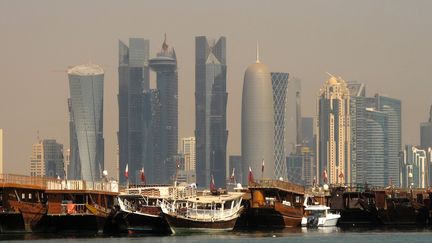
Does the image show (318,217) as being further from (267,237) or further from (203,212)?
(267,237)

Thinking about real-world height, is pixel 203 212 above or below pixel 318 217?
above

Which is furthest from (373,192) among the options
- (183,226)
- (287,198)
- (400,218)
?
(183,226)

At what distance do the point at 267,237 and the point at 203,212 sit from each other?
6.50 m

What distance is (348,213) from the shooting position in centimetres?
16338

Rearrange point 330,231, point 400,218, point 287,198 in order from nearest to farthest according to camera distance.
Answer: point 330,231
point 287,198
point 400,218

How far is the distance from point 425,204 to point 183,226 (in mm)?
52193

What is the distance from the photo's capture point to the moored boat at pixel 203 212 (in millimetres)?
119188

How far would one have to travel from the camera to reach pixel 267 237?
395 ft

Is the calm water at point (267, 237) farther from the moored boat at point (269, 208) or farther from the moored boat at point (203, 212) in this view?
the moored boat at point (269, 208)

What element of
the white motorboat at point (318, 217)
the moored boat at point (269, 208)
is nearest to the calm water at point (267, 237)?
the moored boat at point (269, 208)

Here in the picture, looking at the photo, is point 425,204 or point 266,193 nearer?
point 266,193

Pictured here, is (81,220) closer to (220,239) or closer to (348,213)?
(220,239)

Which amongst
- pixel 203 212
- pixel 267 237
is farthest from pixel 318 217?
pixel 267 237

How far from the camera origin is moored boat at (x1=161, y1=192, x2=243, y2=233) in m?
119
